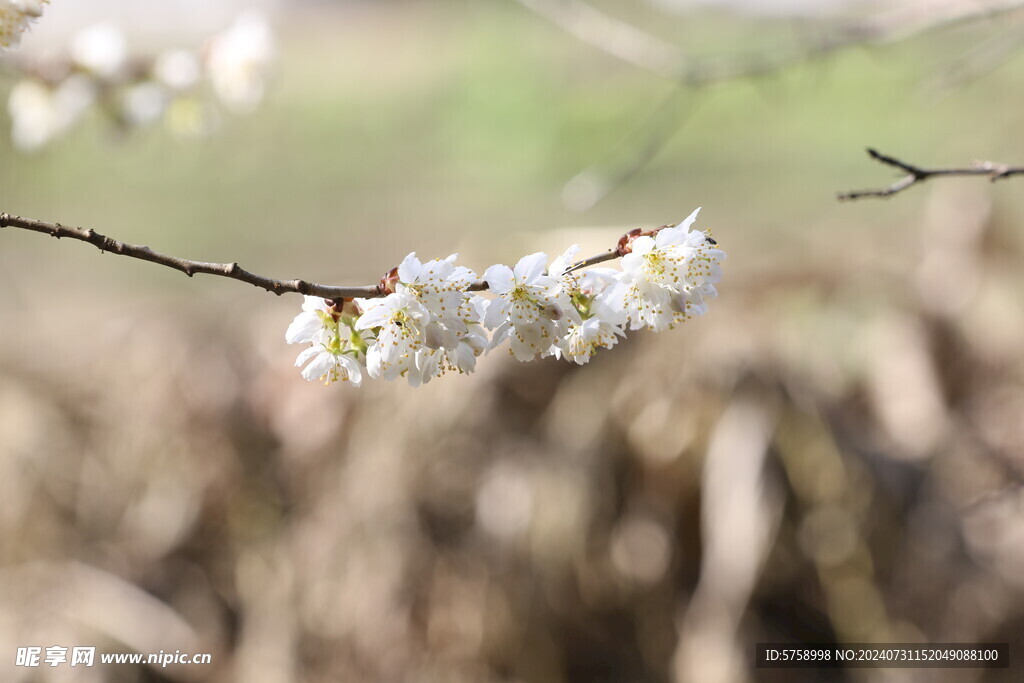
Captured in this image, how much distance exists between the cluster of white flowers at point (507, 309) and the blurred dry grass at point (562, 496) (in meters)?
0.89

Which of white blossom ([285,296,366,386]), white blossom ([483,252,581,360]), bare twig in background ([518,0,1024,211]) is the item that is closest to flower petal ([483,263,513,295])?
white blossom ([483,252,581,360])

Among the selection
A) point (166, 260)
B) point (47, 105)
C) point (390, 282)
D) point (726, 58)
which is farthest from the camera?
point (47, 105)

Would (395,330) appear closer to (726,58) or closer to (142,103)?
(726,58)

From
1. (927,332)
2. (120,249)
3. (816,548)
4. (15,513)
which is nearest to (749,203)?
(927,332)

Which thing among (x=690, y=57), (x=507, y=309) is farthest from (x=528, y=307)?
(x=690, y=57)

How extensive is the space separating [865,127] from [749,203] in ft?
→ 3.50

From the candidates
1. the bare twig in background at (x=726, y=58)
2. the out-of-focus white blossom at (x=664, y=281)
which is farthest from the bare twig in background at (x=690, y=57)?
the out-of-focus white blossom at (x=664, y=281)

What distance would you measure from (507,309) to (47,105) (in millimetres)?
1181

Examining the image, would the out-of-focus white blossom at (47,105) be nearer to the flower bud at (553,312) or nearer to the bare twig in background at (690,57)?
the bare twig in background at (690,57)

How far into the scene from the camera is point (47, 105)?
1.37 m

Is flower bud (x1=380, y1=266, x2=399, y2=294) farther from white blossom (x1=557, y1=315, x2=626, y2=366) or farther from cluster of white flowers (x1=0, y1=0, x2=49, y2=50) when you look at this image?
cluster of white flowers (x1=0, y1=0, x2=49, y2=50)

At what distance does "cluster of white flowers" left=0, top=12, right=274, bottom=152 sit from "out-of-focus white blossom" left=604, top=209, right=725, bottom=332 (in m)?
1.17

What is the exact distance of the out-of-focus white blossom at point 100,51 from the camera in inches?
54.7

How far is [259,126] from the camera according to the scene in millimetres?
5910
